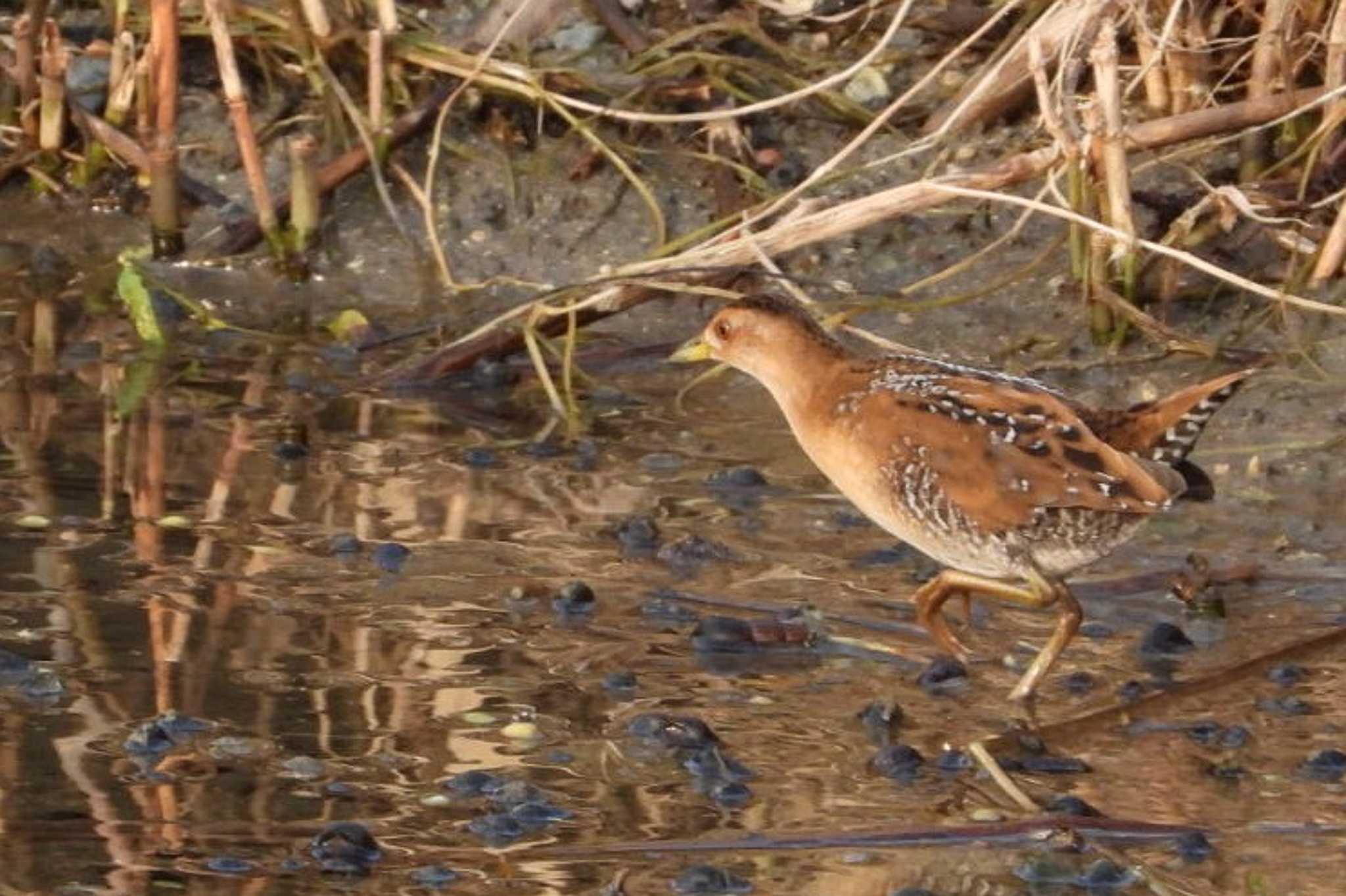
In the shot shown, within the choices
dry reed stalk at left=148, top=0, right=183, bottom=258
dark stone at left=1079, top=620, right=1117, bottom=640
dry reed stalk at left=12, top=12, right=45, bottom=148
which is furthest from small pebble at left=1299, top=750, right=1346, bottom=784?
dry reed stalk at left=12, top=12, right=45, bottom=148

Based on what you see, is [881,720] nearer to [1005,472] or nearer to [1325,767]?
[1005,472]

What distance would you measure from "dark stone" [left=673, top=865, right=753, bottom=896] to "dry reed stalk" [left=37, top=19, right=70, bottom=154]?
16.3 ft

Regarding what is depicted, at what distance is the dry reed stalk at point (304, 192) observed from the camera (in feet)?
27.2

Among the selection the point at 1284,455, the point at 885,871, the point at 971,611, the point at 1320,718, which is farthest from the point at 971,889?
the point at 1284,455

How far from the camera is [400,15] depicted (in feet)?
29.0

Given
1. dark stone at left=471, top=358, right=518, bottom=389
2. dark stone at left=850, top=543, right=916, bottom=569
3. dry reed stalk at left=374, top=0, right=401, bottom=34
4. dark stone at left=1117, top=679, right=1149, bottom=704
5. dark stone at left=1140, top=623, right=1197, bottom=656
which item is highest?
dry reed stalk at left=374, top=0, right=401, bottom=34

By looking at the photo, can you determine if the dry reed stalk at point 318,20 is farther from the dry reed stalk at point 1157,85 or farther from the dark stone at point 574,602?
the dark stone at point 574,602

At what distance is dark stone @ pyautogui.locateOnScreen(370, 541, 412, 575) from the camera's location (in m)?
6.22

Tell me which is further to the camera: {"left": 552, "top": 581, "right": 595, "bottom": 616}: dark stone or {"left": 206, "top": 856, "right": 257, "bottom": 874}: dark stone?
{"left": 552, "top": 581, "right": 595, "bottom": 616}: dark stone

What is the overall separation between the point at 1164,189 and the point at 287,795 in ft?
12.9

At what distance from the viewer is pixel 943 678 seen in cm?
552

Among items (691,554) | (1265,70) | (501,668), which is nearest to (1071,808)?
(501,668)

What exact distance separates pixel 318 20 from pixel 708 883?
4.77m

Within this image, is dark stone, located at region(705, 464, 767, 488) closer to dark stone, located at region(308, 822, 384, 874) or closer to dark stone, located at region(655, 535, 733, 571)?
dark stone, located at region(655, 535, 733, 571)
